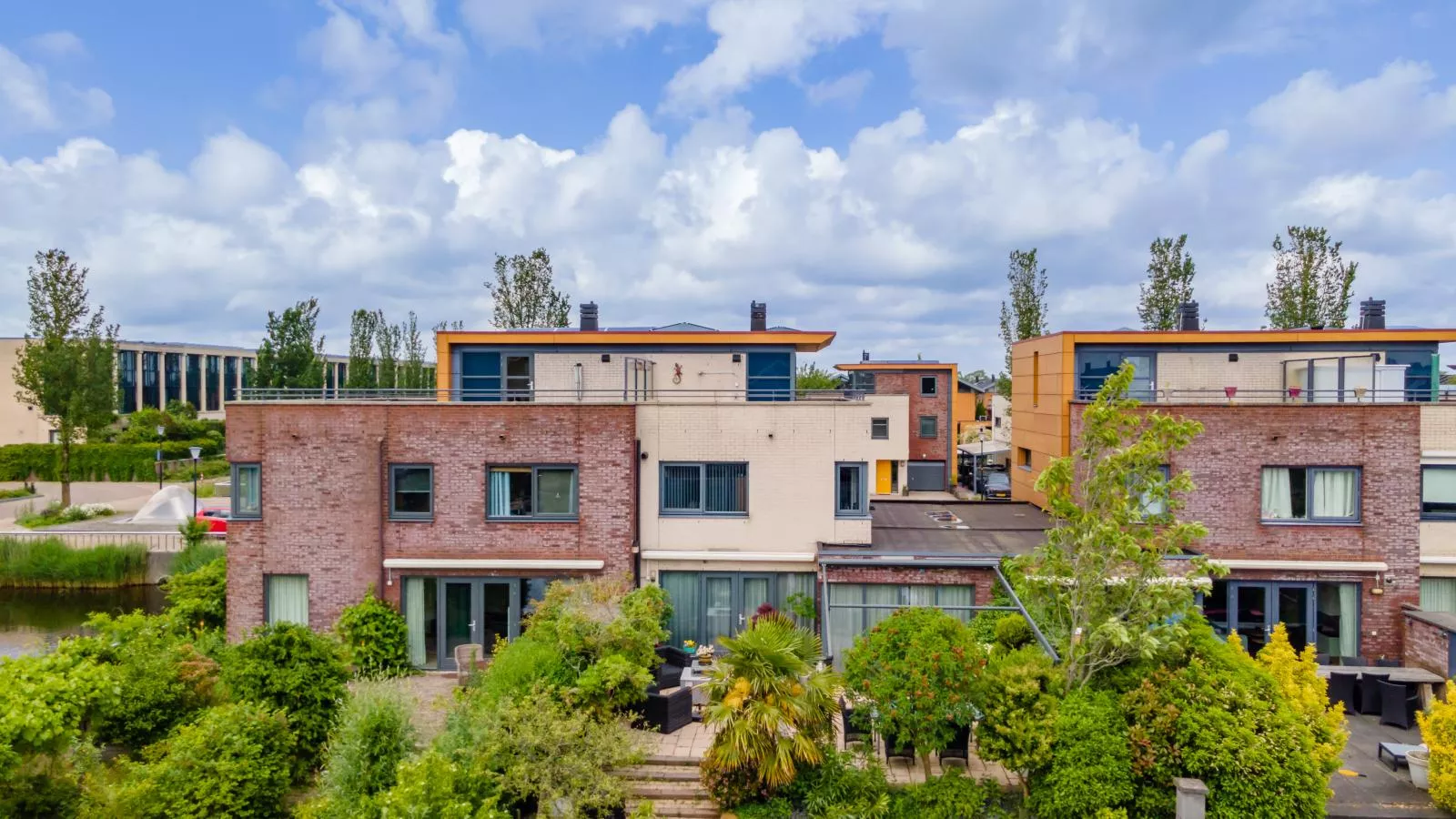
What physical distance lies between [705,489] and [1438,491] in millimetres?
15433

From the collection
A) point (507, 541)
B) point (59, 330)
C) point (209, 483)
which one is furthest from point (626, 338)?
point (209, 483)

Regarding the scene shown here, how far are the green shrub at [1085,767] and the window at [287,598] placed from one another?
48.4ft

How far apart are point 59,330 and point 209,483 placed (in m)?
11.7

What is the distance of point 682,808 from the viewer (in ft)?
38.5

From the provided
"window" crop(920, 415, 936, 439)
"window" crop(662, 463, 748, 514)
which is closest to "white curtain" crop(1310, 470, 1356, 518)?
"window" crop(662, 463, 748, 514)

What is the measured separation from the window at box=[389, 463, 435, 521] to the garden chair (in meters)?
18.4

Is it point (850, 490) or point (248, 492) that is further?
point (850, 490)

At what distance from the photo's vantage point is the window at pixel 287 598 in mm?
17625

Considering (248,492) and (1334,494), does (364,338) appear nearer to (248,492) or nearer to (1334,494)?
(248,492)

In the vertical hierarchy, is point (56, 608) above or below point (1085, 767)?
below

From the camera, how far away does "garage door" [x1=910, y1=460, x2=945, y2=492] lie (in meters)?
43.0

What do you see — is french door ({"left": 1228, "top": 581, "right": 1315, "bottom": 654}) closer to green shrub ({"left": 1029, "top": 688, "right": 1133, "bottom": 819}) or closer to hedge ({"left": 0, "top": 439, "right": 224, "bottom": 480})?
green shrub ({"left": 1029, "top": 688, "right": 1133, "bottom": 819})

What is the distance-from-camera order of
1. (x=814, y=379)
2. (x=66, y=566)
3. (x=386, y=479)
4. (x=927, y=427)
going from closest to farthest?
(x=386, y=479), (x=66, y=566), (x=927, y=427), (x=814, y=379)

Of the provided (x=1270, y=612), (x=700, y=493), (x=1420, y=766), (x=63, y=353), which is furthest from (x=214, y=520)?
(x=1420, y=766)
